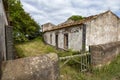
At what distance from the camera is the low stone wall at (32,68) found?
3.93m

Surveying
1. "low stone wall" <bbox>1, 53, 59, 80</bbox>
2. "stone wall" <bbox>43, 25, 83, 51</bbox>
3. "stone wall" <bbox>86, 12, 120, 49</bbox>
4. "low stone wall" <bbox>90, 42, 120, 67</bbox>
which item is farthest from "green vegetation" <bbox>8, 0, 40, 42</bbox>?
"low stone wall" <bbox>1, 53, 59, 80</bbox>

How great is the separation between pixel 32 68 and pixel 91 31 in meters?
11.4

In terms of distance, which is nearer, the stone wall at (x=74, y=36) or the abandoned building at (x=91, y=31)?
the abandoned building at (x=91, y=31)

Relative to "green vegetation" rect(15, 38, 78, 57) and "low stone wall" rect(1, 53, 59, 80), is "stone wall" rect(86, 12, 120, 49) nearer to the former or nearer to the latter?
"green vegetation" rect(15, 38, 78, 57)

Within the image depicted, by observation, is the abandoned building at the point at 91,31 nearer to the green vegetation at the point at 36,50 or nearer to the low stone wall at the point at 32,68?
the green vegetation at the point at 36,50

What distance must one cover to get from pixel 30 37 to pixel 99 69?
22.4m

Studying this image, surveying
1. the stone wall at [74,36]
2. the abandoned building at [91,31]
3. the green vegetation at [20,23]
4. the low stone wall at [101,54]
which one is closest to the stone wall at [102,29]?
the abandoned building at [91,31]

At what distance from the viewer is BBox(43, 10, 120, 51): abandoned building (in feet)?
48.4

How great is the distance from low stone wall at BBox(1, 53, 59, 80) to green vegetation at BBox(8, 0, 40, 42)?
1934 centimetres

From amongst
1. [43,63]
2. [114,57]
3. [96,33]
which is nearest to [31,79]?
[43,63]

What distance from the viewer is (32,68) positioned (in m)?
4.09

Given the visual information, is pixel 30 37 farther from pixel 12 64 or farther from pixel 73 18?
pixel 12 64

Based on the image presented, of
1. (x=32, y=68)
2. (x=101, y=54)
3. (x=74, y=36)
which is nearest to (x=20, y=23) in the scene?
(x=74, y=36)

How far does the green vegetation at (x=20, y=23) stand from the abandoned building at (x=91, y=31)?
8.97 metres
